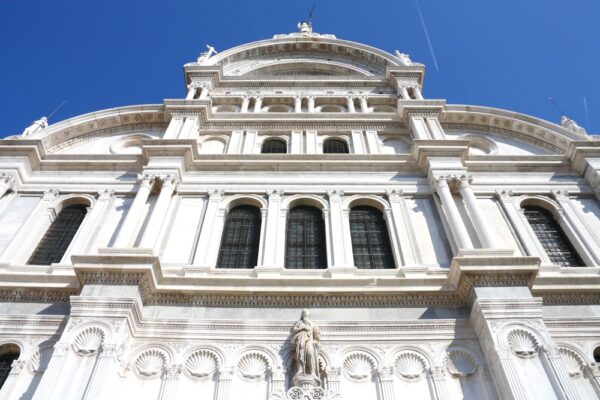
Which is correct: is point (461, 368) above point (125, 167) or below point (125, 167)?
below

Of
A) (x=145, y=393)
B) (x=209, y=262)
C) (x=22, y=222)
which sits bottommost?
(x=145, y=393)

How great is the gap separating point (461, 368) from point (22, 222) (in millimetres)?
12709

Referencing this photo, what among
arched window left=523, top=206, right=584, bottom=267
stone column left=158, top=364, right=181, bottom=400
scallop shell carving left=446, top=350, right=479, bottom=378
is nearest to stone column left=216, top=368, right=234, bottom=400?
stone column left=158, top=364, right=181, bottom=400

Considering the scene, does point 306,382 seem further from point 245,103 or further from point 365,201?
point 245,103

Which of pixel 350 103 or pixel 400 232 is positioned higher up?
pixel 350 103

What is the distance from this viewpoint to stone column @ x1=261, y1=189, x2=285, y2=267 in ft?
42.8

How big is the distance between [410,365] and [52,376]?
7227 mm

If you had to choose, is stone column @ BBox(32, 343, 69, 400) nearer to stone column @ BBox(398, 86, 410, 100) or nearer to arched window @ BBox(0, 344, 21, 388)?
arched window @ BBox(0, 344, 21, 388)

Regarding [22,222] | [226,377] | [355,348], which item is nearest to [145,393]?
[226,377]

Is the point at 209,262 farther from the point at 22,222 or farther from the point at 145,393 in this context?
the point at 22,222

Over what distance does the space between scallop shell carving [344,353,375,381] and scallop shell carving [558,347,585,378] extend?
4159 mm

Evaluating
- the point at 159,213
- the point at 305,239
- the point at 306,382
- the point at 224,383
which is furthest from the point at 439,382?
the point at 159,213

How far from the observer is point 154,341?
10992 millimetres

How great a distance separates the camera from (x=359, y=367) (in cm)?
1065
